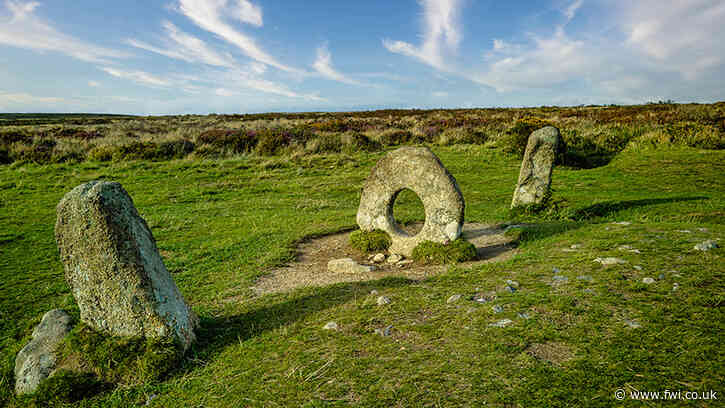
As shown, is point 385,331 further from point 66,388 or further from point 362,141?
point 362,141

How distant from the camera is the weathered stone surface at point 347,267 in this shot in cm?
812

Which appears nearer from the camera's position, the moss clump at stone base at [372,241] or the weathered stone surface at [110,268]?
the weathered stone surface at [110,268]

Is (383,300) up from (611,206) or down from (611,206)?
down

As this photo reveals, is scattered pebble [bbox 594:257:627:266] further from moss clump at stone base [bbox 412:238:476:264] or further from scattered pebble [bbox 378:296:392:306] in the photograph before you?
scattered pebble [bbox 378:296:392:306]

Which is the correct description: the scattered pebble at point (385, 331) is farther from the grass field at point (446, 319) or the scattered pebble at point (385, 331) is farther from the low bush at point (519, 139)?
the low bush at point (519, 139)

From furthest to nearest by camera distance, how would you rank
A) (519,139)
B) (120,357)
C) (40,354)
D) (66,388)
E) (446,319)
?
1. (519,139)
2. (446,319)
3. (40,354)
4. (120,357)
5. (66,388)

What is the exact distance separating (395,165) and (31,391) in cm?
717

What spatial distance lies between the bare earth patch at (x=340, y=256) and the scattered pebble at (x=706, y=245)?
10.0ft

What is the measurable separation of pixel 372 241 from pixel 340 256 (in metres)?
0.84

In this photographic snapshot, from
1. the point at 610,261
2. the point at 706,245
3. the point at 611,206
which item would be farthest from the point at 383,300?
the point at 611,206

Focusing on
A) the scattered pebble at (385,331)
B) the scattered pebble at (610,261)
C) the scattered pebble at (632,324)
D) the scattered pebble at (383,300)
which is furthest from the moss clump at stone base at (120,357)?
the scattered pebble at (610,261)

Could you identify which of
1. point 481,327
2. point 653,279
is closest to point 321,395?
point 481,327

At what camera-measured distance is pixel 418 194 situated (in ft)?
29.6

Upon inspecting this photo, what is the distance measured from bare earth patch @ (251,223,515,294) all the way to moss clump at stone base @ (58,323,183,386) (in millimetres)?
2703
